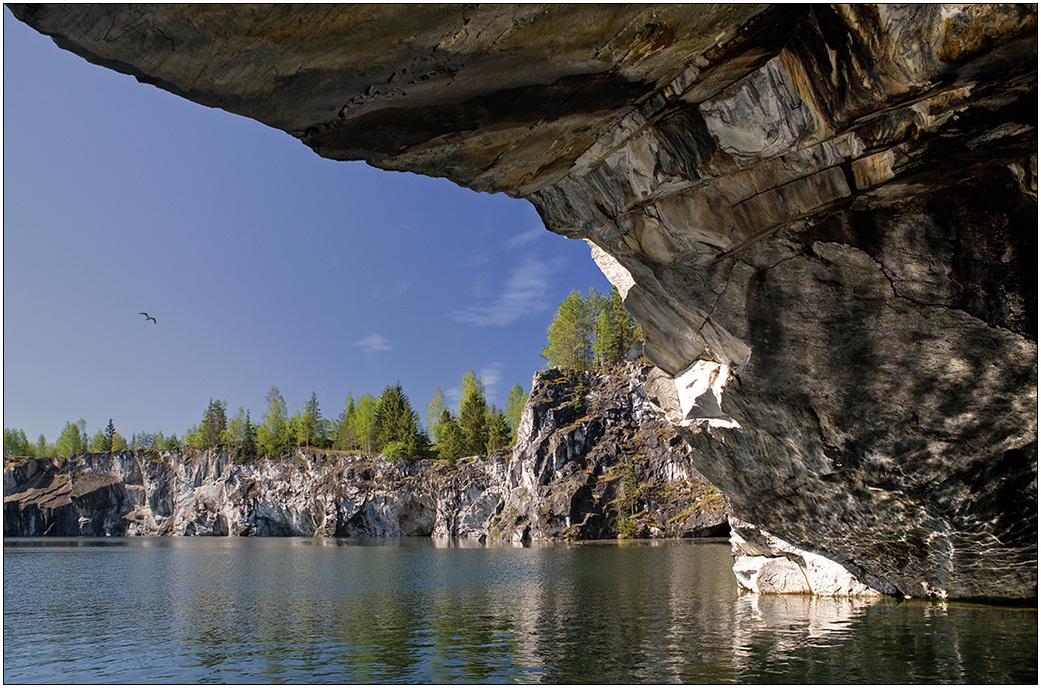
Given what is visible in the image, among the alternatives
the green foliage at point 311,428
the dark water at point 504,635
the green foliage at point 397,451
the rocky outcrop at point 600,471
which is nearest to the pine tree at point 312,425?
the green foliage at point 311,428

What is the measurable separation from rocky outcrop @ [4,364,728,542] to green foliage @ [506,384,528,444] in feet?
60.3

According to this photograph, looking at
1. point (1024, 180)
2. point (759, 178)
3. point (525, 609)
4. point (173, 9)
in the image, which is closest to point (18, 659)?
point (525, 609)

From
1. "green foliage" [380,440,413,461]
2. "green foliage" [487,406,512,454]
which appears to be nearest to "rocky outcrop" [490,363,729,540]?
"green foliage" [487,406,512,454]

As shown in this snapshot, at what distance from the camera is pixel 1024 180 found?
10.7 meters

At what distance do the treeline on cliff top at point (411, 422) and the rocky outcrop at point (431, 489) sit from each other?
4.64 m

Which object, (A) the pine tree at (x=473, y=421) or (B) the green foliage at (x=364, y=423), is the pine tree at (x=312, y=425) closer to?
(B) the green foliage at (x=364, y=423)

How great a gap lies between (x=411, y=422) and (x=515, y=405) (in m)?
20.3

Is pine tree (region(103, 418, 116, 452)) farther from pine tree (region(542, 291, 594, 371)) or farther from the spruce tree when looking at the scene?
pine tree (region(542, 291, 594, 371))

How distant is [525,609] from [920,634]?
1201 cm

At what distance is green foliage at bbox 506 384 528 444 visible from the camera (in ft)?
368

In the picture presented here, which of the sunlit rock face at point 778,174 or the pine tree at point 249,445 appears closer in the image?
the sunlit rock face at point 778,174

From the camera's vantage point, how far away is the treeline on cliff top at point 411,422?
92625 millimetres

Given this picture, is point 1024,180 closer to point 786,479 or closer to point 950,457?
point 950,457

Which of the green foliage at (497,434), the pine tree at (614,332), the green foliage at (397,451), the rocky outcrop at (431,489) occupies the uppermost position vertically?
the pine tree at (614,332)
